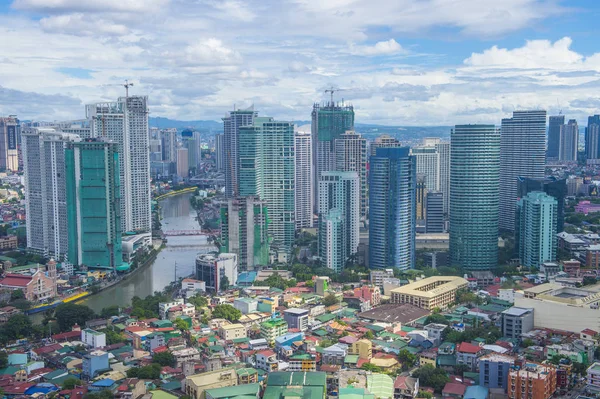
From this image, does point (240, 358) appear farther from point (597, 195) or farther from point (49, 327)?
point (597, 195)

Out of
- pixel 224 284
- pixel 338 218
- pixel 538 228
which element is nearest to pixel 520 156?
pixel 538 228

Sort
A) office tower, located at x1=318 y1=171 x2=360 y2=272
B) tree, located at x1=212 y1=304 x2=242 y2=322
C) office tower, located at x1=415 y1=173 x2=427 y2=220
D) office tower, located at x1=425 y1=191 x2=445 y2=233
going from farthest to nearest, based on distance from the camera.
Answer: office tower, located at x1=415 y1=173 x2=427 y2=220 → office tower, located at x1=425 y1=191 x2=445 y2=233 → office tower, located at x1=318 y1=171 x2=360 y2=272 → tree, located at x1=212 y1=304 x2=242 y2=322

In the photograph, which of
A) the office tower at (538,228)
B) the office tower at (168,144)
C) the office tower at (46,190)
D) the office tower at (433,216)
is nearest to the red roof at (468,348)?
the office tower at (538,228)

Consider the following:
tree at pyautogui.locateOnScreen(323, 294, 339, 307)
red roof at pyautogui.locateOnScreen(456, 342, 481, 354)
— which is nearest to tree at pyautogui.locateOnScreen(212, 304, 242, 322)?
tree at pyautogui.locateOnScreen(323, 294, 339, 307)

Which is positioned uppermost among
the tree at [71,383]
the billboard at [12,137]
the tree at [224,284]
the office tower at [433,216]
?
the billboard at [12,137]

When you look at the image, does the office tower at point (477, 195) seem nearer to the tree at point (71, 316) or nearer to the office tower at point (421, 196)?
the office tower at point (421, 196)

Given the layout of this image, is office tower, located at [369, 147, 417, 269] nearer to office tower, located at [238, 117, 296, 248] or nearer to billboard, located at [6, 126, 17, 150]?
office tower, located at [238, 117, 296, 248]
